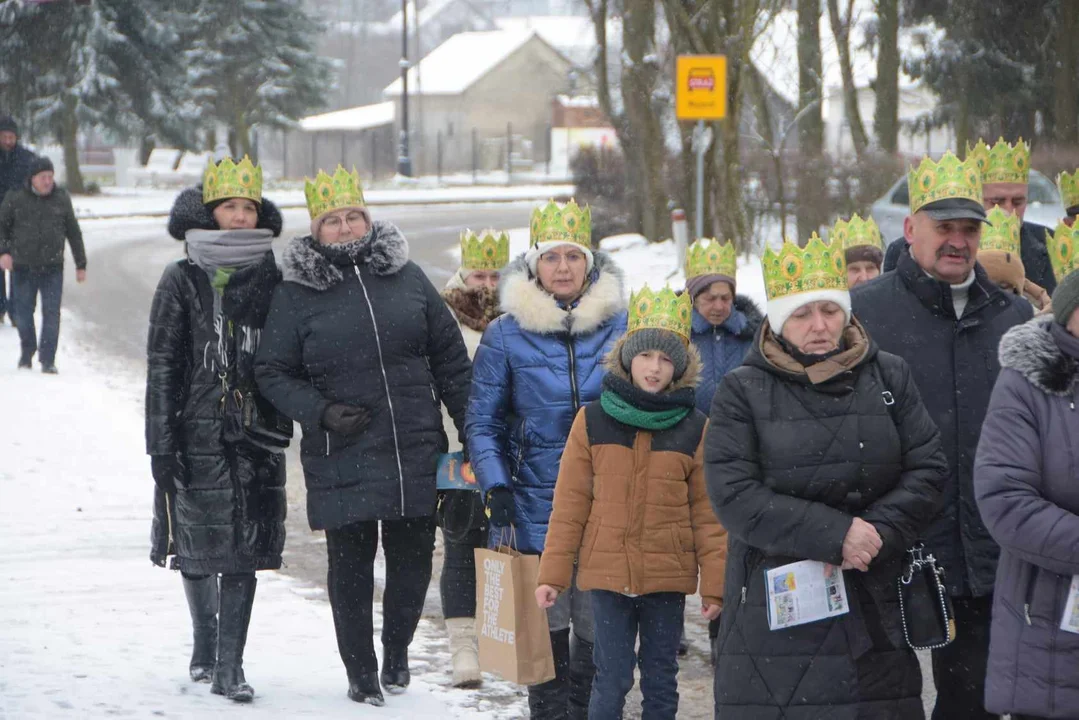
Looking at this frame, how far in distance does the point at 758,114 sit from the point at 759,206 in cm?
890

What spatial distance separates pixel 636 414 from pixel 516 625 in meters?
0.84

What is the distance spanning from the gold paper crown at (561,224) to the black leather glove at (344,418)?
871mm

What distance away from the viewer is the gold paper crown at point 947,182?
511 cm

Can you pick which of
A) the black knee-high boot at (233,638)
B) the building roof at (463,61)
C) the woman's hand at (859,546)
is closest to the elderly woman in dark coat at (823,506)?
the woman's hand at (859,546)

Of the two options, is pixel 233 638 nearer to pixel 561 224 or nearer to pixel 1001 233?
pixel 561 224

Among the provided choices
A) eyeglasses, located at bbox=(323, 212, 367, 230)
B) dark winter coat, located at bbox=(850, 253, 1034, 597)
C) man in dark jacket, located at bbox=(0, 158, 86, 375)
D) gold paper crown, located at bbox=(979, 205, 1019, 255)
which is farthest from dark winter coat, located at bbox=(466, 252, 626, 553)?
man in dark jacket, located at bbox=(0, 158, 86, 375)

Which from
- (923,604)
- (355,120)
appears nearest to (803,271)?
(923,604)

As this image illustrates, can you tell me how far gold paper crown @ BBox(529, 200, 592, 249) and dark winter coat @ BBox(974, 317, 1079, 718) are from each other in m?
2.03

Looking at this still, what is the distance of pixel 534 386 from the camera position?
5688 millimetres

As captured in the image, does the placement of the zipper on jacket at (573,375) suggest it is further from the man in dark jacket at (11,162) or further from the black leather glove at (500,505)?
the man in dark jacket at (11,162)

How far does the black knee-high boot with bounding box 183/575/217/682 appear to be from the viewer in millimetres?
6395

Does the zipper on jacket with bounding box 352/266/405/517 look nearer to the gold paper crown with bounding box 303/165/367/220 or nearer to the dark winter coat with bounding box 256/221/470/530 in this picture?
the dark winter coat with bounding box 256/221/470/530

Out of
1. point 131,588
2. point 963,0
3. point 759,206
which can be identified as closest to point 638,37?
point 759,206

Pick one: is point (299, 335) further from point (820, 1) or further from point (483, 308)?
point (820, 1)
